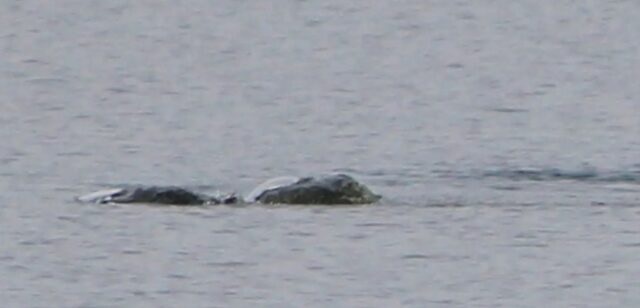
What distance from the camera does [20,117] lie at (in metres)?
36.3

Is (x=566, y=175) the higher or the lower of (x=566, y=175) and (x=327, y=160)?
the higher

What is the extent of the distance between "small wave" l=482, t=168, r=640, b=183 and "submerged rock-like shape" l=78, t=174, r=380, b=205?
2.40 metres

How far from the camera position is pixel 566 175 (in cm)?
3006

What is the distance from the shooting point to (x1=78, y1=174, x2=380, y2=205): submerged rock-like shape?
27688 millimetres

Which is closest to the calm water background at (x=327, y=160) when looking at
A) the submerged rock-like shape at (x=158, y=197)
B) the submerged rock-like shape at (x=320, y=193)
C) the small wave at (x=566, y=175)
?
the small wave at (x=566, y=175)

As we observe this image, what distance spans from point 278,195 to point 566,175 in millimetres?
3556

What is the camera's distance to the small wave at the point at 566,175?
29703 mm

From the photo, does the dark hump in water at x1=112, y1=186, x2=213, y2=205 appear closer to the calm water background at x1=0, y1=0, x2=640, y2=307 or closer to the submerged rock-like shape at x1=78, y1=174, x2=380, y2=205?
the submerged rock-like shape at x1=78, y1=174, x2=380, y2=205

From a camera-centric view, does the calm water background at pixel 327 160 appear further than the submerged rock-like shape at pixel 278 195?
No

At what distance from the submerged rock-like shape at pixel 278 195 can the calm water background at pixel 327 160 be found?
276 mm

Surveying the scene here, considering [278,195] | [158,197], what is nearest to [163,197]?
[158,197]

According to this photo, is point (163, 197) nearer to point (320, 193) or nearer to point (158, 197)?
point (158, 197)

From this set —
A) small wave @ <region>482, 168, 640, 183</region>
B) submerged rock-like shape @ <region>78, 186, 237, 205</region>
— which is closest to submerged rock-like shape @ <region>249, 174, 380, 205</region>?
submerged rock-like shape @ <region>78, 186, 237, 205</region>

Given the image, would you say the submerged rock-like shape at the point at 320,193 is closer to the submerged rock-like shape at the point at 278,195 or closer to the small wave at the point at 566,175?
the submerged rock-like shape at the point at 278,195
